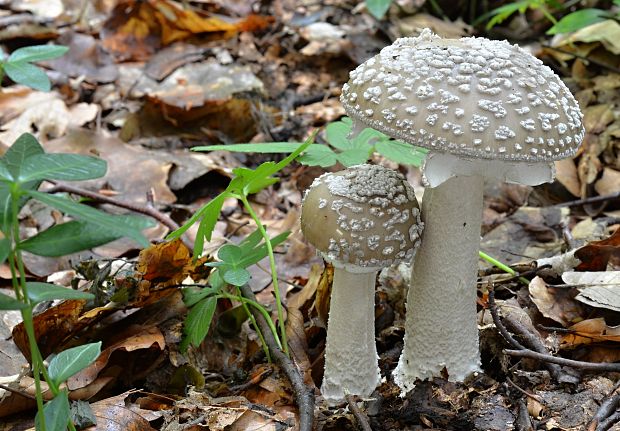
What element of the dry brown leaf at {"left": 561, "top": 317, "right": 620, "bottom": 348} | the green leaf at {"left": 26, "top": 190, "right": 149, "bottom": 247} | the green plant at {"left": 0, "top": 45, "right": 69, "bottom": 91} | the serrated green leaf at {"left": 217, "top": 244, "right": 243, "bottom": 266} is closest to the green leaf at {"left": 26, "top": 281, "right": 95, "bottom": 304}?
the green leaf at {"left": 26, "top": 190, "right": 149, "bottom": 247}

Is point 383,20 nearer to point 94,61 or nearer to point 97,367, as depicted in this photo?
point 94,61

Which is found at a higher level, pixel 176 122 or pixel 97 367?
pixel 97 367

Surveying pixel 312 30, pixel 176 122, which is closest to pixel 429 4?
pixel 312 30

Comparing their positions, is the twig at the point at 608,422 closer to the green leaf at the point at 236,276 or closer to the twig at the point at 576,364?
the twig at the point at 576,364

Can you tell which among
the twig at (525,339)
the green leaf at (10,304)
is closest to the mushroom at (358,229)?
the twig at (525,339)

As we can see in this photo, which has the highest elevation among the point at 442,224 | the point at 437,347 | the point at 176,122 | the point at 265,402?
the point at 442,224

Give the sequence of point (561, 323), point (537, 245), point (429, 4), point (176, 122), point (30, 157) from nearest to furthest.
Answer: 1. point (30, 157)
2. point (561, 323)
3. point (537, 245)
4. point (176, 122)
5. point (429, 4)
